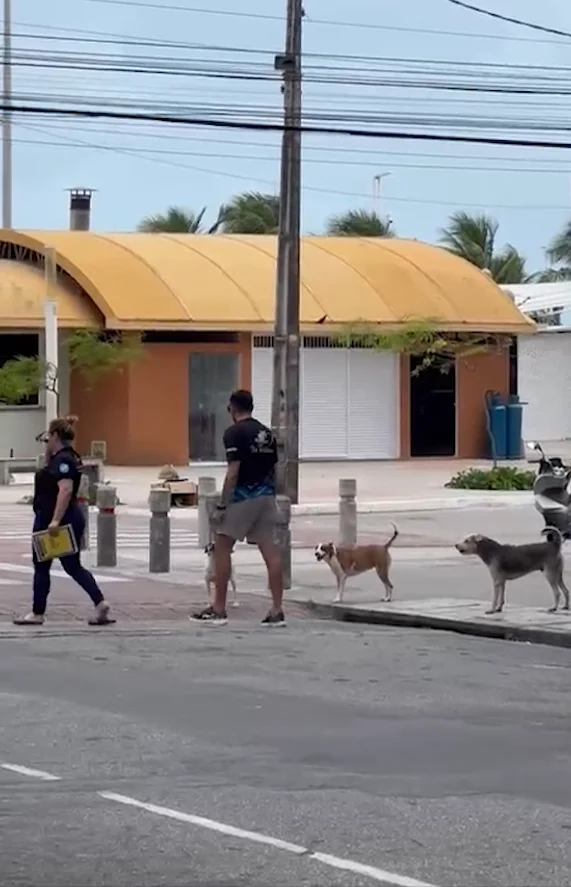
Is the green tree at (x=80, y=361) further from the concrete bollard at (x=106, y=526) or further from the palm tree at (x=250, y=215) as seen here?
the palm tree at (x=250, y=215)

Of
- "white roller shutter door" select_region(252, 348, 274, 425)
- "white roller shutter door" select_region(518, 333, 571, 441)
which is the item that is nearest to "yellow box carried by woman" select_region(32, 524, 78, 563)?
"white roller shutter door" select_region(252, 348, 274, 425)

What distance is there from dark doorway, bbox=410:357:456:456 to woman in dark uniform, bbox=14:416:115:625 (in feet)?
88.6

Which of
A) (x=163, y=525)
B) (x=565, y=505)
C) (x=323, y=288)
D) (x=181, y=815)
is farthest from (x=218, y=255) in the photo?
(x=181, y=815)

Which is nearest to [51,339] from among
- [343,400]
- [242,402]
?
[343,400]

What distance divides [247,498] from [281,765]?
6104 millimetres

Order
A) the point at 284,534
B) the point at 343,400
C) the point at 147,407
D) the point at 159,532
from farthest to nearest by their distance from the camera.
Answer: the point at 343,400 → the point at 147,407 → the point at 159,532 → the point at 284,534

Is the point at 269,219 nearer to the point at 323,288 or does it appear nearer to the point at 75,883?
the point at 323,288

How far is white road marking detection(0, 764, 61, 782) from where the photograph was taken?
855 cm

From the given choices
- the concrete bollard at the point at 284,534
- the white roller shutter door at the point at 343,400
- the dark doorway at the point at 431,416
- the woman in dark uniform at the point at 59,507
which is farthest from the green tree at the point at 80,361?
the woman in dark uniform at the point at 59,507

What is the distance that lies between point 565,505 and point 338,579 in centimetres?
224

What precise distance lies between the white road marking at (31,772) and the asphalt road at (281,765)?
26 millimetres

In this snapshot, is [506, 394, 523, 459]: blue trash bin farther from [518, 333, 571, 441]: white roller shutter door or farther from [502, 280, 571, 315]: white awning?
[502, 280, 571, 315]: white awning

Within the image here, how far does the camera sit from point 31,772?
8703mm

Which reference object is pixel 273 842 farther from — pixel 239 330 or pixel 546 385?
pixel 546 385
